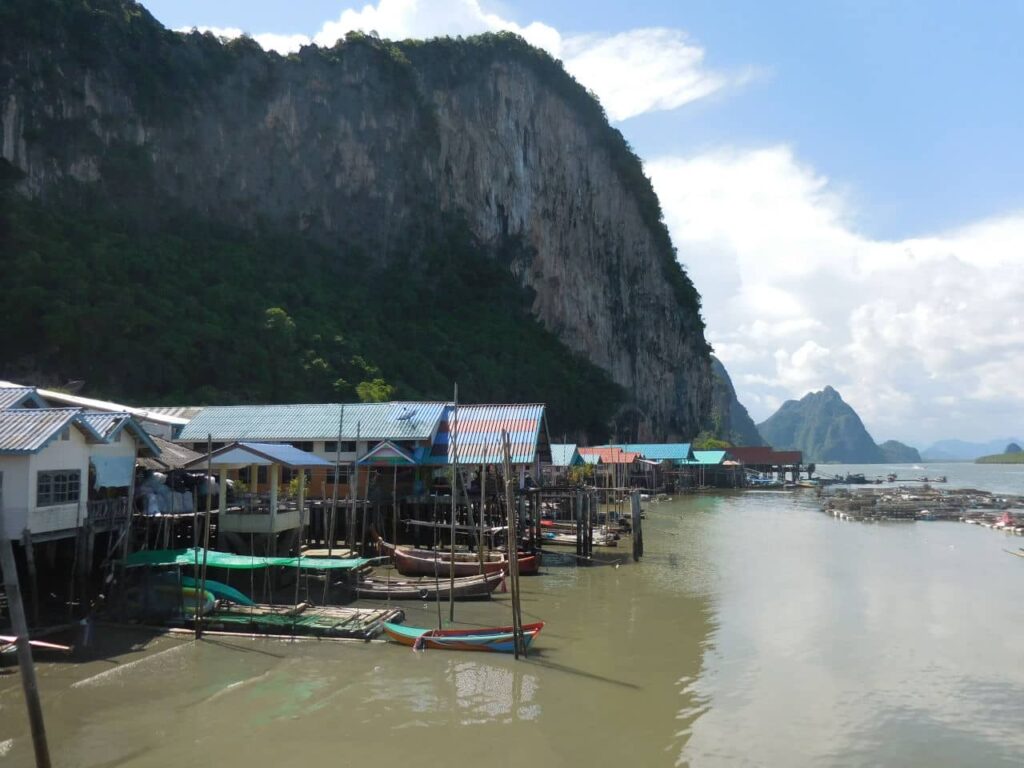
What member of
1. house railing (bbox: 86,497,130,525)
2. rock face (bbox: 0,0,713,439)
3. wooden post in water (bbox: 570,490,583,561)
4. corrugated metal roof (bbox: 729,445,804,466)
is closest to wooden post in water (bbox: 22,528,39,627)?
house railing (bbox: 86,497,130,525)

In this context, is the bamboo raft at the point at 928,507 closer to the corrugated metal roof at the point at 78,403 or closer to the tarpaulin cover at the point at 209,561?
the tarpaulin cover at the point at 209,561

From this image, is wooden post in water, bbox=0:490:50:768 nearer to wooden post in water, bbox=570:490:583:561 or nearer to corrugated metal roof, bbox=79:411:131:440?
corrugated metal roof, bbox=79:411:131:440

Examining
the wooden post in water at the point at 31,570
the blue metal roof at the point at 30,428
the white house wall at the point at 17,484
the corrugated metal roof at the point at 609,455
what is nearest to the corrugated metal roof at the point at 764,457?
the corrugated metal roof at the point at 609,455

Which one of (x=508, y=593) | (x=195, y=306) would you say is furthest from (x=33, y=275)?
(x=508, y=593)

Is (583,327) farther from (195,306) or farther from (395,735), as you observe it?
(395,735)

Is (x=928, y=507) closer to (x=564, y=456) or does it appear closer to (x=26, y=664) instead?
(x=564, y=456)

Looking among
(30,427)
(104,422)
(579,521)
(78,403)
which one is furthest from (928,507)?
(30,427)

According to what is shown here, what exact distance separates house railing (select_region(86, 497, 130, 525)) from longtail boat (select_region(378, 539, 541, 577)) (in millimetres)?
7763

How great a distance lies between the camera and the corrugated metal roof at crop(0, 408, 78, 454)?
16219 millimetres

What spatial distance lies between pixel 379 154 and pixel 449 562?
58.7 meters

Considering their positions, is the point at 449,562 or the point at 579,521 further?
the point at 579,521

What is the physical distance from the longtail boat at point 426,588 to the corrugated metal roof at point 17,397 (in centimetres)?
950

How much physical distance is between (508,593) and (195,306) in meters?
37.9

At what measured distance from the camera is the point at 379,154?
2933 inches
